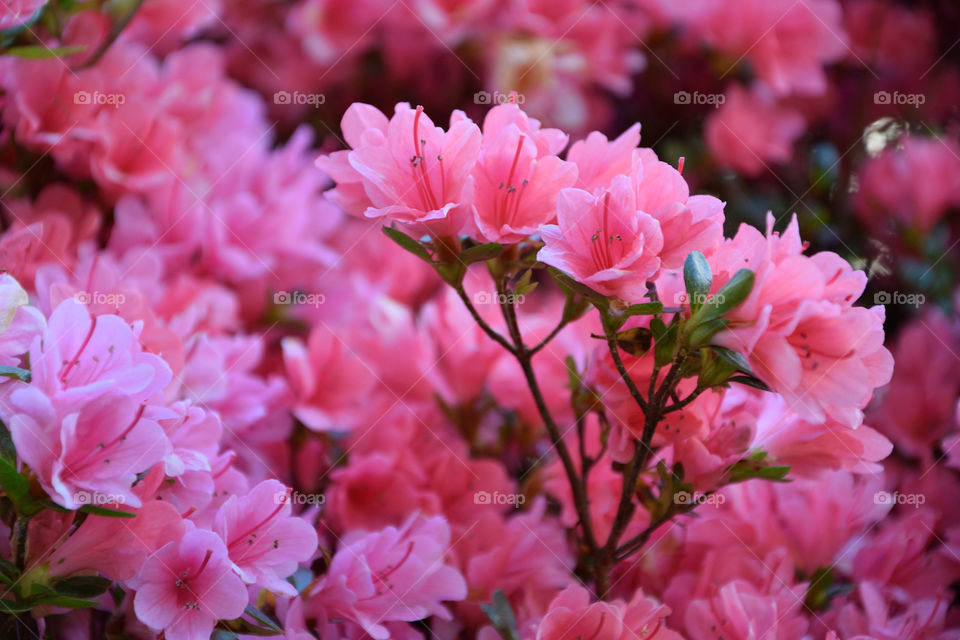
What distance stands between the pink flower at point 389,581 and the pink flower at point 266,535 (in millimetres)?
56

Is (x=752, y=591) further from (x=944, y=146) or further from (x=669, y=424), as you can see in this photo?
(x=944, y=146)

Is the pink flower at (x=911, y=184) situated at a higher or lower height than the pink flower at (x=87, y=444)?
higher

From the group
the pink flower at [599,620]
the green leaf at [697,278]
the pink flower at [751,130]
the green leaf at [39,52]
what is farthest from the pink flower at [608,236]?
the pink flower at [751,130]

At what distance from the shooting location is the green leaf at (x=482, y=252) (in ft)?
2.08

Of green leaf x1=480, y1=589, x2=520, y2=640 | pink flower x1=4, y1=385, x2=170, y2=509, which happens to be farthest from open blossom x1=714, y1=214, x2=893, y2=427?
pink flower x1=4, y1=385, x2=170, y2=509

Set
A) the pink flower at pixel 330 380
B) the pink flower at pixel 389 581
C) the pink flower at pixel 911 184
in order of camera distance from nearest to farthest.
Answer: the pink flower at pixel 389 581 → the pink flower at pixel 330 380 → the pink flower at pixel 911 184

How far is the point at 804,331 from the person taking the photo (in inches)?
22.7

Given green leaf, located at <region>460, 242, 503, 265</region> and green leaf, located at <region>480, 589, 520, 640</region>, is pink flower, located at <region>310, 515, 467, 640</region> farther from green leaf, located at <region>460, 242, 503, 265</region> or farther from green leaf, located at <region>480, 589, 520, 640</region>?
green leaf, located at <region>460, 242, 503, 265</region>

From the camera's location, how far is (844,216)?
1.24 meters

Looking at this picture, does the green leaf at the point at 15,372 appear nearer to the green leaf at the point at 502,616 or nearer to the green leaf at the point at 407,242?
the green leaf at the point at 407,242

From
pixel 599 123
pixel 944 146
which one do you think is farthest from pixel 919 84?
pixel 599 123

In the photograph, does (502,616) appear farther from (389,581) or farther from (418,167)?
(418,167)

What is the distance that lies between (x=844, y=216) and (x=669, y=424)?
0.72m

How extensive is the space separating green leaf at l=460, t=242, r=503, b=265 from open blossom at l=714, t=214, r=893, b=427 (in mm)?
169
